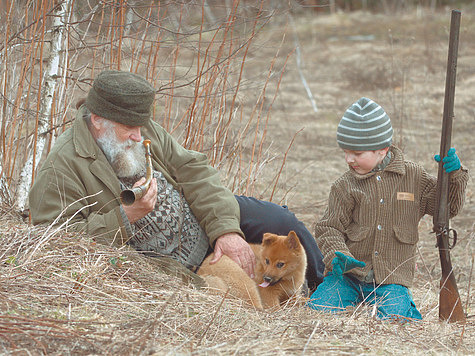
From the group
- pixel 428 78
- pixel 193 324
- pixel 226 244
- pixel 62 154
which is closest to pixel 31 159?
pixel 62 154

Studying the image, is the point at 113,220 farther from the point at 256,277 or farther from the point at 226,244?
the point at 256,277

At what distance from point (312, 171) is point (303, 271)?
17.4 feet

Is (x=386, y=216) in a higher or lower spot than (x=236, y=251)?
higher

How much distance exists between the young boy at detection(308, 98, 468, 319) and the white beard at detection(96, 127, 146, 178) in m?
1.18

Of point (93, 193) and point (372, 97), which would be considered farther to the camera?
point (372, 97)

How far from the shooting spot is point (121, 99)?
12.7 ft

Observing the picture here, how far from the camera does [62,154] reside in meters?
3.89

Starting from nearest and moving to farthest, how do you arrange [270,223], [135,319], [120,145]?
[135,319]
[120,145]
[270,223]

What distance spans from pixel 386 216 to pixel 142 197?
1.42 metres

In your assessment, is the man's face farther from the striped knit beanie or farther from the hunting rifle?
the hunting rifle

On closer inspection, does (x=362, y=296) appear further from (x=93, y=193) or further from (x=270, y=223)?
A: (x=93, y=193)

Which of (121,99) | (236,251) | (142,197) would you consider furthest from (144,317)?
(121,99)

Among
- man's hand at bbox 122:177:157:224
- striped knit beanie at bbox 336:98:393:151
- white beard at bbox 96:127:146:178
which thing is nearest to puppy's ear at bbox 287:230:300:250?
striped knit beanie at bbox 336:98:393:151

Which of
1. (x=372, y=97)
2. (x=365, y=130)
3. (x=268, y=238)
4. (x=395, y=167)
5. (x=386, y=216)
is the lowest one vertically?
(x=372, y=97)
